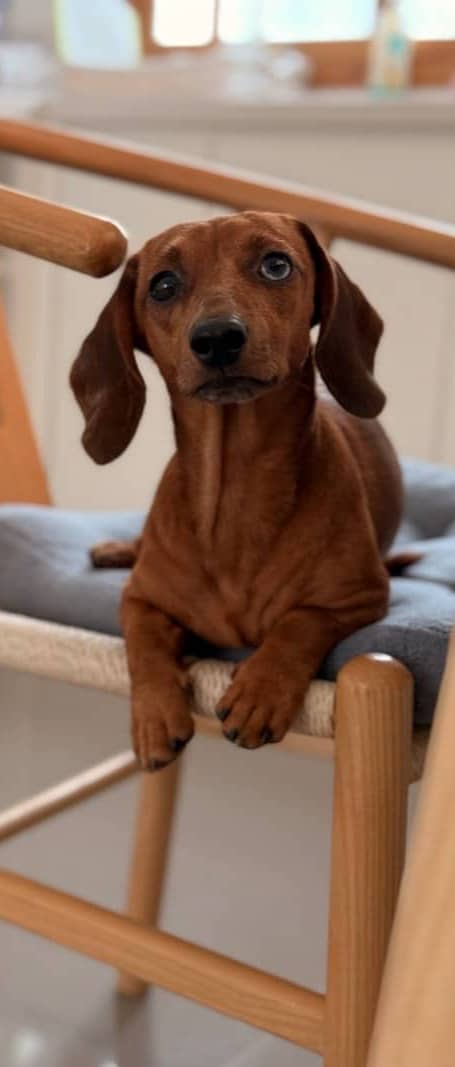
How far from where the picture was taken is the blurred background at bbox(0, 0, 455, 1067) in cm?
119

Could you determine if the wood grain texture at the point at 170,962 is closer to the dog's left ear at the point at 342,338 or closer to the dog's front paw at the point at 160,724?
the dog's front paw at the point at 160,724

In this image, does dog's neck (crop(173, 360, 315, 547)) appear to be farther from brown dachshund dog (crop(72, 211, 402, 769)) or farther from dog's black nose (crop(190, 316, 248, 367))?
dog's black nose (crop(190, 316, 248, 367))

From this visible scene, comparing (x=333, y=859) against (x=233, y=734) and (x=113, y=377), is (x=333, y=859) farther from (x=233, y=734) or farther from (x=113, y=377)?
(x=113, y=377)

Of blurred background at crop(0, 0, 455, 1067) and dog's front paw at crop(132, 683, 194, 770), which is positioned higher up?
dog's front paw at crop(132, 683, 194, 770)

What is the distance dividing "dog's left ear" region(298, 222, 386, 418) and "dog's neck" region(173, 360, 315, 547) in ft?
0.08

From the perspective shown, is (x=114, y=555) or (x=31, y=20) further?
(x=31, y=20)

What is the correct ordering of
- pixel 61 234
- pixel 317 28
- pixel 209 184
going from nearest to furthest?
pixel 61 234 < pixel 209 184 < pixel 317 28

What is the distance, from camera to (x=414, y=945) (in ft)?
1.70

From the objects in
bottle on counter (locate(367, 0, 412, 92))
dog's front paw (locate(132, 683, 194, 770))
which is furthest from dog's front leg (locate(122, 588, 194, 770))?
bottle on counter (locate(367, 0, 412, 92))

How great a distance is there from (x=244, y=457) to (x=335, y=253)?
4.17 ft

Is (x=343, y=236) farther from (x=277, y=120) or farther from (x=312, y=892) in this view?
(x=277, y=120)

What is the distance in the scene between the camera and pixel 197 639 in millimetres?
826

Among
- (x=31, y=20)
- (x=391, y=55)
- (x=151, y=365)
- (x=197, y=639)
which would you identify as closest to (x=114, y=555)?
(x=197, y=639)

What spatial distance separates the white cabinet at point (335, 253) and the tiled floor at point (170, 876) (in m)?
0.50
